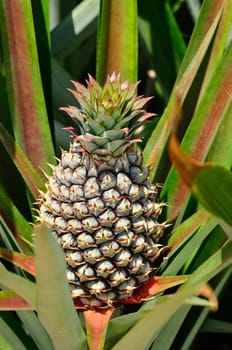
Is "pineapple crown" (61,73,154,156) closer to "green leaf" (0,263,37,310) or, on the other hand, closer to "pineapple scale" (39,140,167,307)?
"pineapple scale" (39,140,167,307)

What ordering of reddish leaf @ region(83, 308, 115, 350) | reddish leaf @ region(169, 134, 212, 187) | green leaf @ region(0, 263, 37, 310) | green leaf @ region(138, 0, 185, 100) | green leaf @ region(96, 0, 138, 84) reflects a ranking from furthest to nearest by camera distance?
1. green leaf @ region(138, 0, 185, 100)
2. green leaf @ region(96, 0, 138, 84)
3. reddish leaf @ region(83, 308, 115, 350)
4. green leaf @ region(0, 263, 37, 310)
5. reddish leaf @ region(169, 134, 212, 187)

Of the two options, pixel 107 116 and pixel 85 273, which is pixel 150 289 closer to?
pixel 85 273

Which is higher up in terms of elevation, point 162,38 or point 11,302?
point 162,38

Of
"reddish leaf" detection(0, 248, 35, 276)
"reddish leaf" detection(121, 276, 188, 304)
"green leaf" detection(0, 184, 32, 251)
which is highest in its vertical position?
"green leaf" detection(0, 184, 32, 251)

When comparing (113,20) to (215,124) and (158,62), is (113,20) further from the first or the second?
(158,62)

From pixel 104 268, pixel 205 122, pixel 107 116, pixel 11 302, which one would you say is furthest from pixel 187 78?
pixel 11 302

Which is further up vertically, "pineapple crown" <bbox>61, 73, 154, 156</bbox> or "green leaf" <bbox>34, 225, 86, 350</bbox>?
"pineapple crown" <bbox>61, 73, 154, 156</bbox>

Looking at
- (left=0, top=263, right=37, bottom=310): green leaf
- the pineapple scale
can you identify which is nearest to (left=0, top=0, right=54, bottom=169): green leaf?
the pineapple scale
